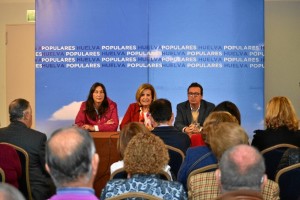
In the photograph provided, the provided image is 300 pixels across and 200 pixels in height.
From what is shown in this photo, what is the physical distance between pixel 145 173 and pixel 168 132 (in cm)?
163

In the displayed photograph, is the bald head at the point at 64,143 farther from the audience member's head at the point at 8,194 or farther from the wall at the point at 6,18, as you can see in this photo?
the wall at the point at 6,18

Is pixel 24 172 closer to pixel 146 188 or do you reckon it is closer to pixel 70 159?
pixel 146 188

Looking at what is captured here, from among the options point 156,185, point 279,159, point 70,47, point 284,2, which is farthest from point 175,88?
point 156,185

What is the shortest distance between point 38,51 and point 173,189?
16.5ft

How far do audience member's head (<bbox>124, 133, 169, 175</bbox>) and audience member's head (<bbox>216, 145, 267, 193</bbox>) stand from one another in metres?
0.84

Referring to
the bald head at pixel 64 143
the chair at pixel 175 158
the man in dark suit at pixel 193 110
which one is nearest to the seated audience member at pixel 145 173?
the bald head at pixel 64 143

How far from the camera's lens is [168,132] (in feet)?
14.9

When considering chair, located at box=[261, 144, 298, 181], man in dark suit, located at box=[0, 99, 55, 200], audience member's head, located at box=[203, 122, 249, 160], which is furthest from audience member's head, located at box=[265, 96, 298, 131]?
man in dark suit, located at box=[0, 99, 55, 200]

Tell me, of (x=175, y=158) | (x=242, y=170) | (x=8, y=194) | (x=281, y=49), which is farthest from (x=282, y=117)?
(x=281, y=49)

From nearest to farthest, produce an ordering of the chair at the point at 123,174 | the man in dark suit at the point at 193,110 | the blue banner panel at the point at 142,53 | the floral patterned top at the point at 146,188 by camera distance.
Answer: the floral patterned top at the point at 146,188, the chair at the point at 123,174, the man in dark suit at the point at 193,110, the blue banner panel at the point at 142,53

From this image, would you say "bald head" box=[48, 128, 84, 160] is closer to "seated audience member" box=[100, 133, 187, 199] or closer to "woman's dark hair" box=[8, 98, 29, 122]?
"seated audience member" box=[100, 133, 187, 199]

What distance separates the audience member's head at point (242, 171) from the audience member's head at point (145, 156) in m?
0.84

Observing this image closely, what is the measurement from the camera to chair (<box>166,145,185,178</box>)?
404 centimetres

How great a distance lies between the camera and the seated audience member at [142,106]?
258 inches
